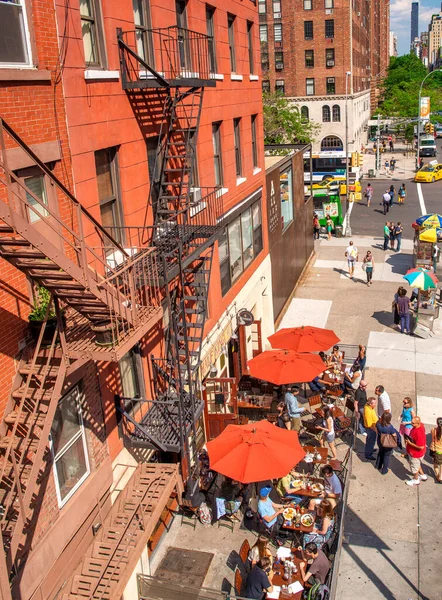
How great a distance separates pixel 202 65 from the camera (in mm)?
15016

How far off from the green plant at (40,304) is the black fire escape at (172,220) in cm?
237

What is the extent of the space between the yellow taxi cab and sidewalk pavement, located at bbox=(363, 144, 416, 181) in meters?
3.12

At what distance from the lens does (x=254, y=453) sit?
11.6 metres

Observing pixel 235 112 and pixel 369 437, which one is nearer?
pixel 369 437

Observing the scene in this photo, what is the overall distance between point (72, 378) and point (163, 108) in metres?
6.24

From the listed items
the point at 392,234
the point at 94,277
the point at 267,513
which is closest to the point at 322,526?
the point at 267,513

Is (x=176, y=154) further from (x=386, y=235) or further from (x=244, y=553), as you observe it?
(x=386, y=235)

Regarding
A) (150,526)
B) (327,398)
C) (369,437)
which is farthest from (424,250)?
(150,526)

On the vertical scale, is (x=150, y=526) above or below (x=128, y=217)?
below

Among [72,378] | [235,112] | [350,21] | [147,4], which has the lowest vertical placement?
[72,378]

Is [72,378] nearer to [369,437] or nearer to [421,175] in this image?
[369,437]

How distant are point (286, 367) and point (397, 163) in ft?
213

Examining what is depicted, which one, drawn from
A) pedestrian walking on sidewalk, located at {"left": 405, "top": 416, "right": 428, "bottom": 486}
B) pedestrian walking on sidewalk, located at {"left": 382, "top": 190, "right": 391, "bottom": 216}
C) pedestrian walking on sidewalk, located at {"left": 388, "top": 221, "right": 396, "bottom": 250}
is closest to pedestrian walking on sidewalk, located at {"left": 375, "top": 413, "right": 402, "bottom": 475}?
pedestrian walking on sidewalk, located at {"left": 405, "top": 416, "right": 428, "bottom": 486}

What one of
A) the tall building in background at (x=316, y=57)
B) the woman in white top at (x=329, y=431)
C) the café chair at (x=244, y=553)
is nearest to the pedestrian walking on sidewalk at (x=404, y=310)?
the woman in white top at (x=329, y=431)
